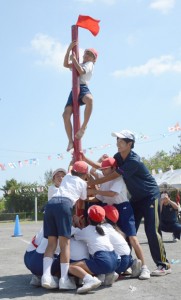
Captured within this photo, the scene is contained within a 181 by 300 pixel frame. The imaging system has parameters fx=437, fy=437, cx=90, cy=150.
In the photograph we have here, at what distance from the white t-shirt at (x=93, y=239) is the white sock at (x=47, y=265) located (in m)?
0.47

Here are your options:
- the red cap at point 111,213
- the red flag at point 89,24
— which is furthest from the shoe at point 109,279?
the red flag at point 89,24

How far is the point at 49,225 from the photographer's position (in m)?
A: 5.30

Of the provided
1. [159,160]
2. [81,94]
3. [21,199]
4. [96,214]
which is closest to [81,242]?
[96,214]

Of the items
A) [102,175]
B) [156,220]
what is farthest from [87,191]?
[156,220]

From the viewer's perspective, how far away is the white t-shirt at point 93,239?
528cm

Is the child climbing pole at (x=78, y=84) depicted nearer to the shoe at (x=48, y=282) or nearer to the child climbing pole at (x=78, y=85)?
the child climbing pole at (x=78, y=85)

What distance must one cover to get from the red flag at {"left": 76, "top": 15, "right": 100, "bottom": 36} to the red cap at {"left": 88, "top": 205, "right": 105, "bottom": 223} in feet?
8.86

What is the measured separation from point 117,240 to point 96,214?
1.50ft

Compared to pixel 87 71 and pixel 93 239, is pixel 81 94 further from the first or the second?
pixel 93 239

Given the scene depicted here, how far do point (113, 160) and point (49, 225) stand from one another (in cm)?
136

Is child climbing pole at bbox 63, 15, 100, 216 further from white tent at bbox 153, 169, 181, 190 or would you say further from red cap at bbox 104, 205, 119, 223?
white tent at bbox 153, 169, 181, 190

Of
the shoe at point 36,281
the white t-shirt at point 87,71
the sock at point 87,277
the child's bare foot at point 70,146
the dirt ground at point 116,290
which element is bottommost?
the dirt ground at point 116,290

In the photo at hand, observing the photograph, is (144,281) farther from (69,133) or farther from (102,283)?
(69,133)

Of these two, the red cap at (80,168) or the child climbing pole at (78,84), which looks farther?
the child climbing pole at (78,84)
